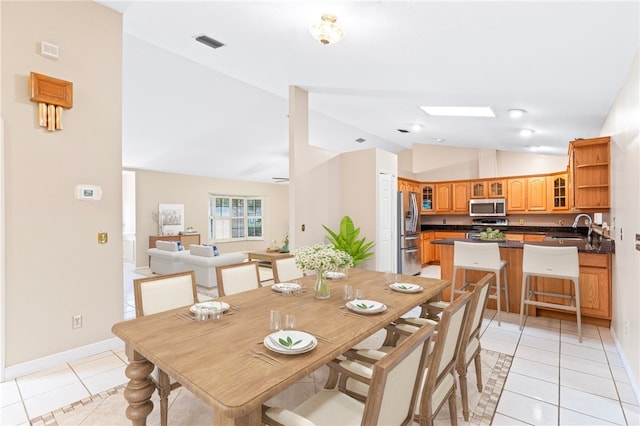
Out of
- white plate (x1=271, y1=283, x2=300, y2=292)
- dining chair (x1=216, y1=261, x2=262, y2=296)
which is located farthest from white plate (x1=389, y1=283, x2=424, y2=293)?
dining chair (x1=216, y1=261, x2=262, y2=296)

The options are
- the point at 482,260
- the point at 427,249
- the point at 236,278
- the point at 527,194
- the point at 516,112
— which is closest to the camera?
the point at 236,278

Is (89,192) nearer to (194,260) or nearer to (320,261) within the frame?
(320,261)

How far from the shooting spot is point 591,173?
147 inches

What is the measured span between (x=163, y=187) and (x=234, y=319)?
311 inches

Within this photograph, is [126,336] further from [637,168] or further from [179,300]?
[637,168]

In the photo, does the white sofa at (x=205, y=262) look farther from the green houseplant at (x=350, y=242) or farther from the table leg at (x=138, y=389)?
the table leg at (x=138, y=389)

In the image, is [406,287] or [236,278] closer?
[406,287]

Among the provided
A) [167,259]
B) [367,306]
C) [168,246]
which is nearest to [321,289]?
[367,306]

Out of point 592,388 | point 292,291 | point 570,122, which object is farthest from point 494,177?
point 292,291

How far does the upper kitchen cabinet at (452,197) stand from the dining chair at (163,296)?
23.1ft

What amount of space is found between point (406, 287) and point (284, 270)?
3.95ft

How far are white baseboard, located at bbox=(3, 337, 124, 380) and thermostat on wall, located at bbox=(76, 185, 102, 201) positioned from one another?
138 cm

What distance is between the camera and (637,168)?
2.30 metres

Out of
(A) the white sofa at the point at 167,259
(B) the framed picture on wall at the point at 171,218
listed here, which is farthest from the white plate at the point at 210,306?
(B) the framed picture on wall at the point at 171,218
